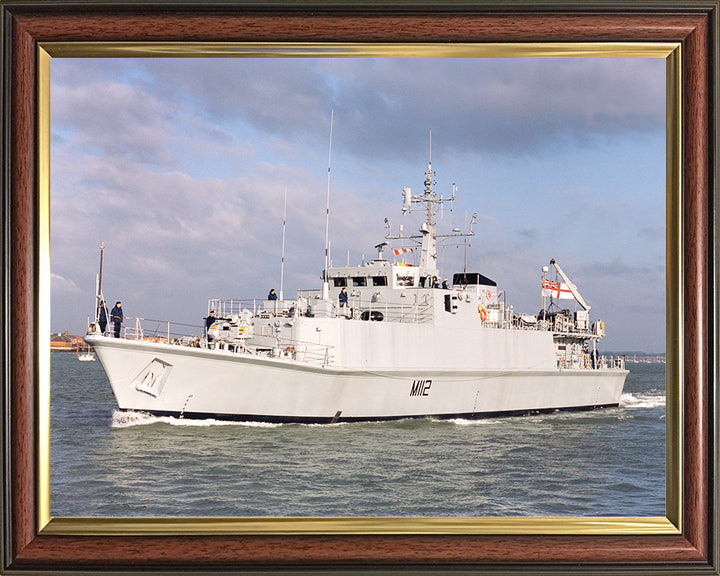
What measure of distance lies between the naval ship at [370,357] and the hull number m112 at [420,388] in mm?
46

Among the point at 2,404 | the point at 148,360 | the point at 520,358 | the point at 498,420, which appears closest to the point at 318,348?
the point at 148,360

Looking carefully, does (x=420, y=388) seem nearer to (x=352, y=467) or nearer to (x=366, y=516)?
(x=352, y=467)

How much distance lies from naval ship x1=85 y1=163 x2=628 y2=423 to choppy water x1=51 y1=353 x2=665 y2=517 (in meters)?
→ 0.53

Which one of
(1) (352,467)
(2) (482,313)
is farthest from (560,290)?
(2) (482,313)

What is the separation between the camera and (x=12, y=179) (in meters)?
4.55

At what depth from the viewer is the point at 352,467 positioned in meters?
12.4

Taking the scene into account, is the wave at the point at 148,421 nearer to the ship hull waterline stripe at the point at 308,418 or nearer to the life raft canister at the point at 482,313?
the ship hull waterline stripe at the point at 308,418

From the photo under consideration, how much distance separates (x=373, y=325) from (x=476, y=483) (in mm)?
8121

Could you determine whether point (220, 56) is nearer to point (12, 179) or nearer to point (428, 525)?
point (12, 179)

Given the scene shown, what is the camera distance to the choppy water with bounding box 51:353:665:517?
770cm

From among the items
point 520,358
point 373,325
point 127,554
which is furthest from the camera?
point 520,358

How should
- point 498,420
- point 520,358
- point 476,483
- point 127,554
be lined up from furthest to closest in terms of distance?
point 520,358, point 498,420, point 476,483, point 127,554

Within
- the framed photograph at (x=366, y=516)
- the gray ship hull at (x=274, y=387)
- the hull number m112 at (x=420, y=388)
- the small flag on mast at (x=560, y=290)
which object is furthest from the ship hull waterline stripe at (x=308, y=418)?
the framed photograph at (x=366, y=516)

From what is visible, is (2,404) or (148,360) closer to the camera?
(2,404)
